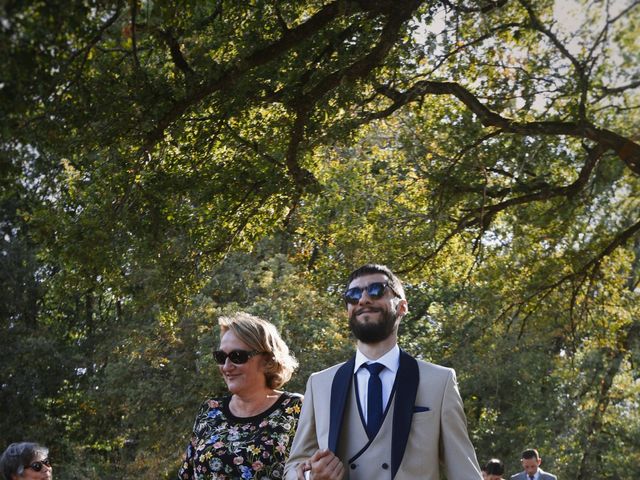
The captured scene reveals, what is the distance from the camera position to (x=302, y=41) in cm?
1012

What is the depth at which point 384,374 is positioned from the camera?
4.98 metres

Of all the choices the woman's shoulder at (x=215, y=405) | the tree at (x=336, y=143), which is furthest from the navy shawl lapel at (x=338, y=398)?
the tree at (x=336, y=143)

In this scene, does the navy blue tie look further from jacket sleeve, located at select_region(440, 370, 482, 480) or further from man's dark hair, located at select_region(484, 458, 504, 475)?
man's dark hair, located at select_region(484, 458, 504, 475)

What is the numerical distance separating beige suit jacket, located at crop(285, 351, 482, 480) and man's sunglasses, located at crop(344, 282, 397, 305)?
0.30 metres

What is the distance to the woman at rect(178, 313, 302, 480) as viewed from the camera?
5.99 metres

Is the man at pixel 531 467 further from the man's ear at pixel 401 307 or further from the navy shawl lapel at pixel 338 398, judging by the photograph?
the navy shawl lapel at pixel 338 398

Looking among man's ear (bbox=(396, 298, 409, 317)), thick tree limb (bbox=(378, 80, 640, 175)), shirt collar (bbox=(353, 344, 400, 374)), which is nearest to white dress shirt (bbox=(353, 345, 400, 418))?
shirt collar (bbox=(353, 344, 400, 374))

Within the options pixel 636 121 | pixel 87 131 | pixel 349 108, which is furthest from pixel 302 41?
pixel 636 121

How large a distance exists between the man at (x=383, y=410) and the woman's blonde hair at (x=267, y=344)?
1.25 metres

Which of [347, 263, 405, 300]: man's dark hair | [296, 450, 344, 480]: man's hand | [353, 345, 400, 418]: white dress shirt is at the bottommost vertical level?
[296, 450, 344, 480]: man's hand

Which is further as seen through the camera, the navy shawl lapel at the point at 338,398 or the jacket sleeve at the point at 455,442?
the navy shawl lapel at the point at 338,398

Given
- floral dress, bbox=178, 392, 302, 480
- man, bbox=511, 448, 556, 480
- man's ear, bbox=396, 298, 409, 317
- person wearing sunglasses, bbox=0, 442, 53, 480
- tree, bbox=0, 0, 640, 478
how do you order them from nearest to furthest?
man's ear, bbox=396, 298, 409, 317 < floral dress, bbox=178, 392, 302, 480 < person wearing sunglasses, bbox=0, 442, 53, 480 < tree, bbox=0, 0, 640, 478 < man, bbox=511, 448, 556, 480

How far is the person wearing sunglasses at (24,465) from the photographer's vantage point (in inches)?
274

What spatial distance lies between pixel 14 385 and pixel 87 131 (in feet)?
72.3
